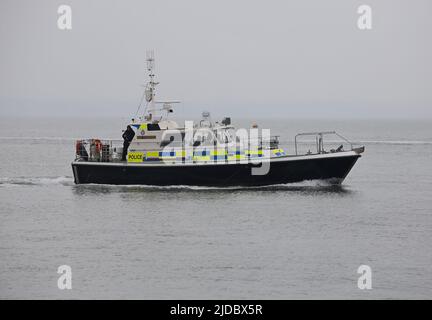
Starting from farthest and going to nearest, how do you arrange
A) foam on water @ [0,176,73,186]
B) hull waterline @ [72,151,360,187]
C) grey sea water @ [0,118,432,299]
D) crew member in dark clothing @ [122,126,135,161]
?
foam on water @ [0,176,73,186] → crew member in dark clothing @ [122,126,135,161] → hull waterline @ [72,151,360,187] → grey sea water @ [0,118,432,299]

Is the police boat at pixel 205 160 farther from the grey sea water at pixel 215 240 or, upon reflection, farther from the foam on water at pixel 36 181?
the foam on water at pixel 36 181

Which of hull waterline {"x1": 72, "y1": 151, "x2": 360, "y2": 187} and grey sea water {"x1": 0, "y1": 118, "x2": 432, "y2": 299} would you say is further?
hull waterline {"x1": 72, "y1": 151, "x2": 360, "y2": 187}

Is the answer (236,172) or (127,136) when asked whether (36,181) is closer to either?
(127,136)

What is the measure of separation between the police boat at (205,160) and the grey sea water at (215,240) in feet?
2.11

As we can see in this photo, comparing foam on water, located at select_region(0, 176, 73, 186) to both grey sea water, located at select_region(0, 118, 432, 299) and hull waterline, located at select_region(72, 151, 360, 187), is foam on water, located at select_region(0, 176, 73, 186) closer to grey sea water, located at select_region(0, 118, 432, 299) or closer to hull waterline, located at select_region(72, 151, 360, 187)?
grey sea water, located at select_region(0, 118, 432, 299)

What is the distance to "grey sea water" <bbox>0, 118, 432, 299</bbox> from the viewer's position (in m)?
24.4

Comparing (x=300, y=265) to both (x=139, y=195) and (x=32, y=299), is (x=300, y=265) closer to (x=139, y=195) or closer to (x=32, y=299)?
(x=32, y=299)

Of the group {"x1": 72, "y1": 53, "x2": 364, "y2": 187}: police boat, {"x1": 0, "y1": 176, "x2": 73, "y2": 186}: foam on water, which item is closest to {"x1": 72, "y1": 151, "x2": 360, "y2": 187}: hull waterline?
{"x1": 72, "y1": 53, "x2": 364, "y2": 187}: police boat

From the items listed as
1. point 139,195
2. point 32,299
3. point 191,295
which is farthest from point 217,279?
point 139,195

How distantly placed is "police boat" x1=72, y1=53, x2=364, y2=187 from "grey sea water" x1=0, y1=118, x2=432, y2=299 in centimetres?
64

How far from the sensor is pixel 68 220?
114 ft

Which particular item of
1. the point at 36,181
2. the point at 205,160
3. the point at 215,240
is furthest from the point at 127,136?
the point at 215,240

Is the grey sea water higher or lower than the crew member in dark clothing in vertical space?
lower

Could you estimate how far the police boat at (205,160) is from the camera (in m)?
40.8
